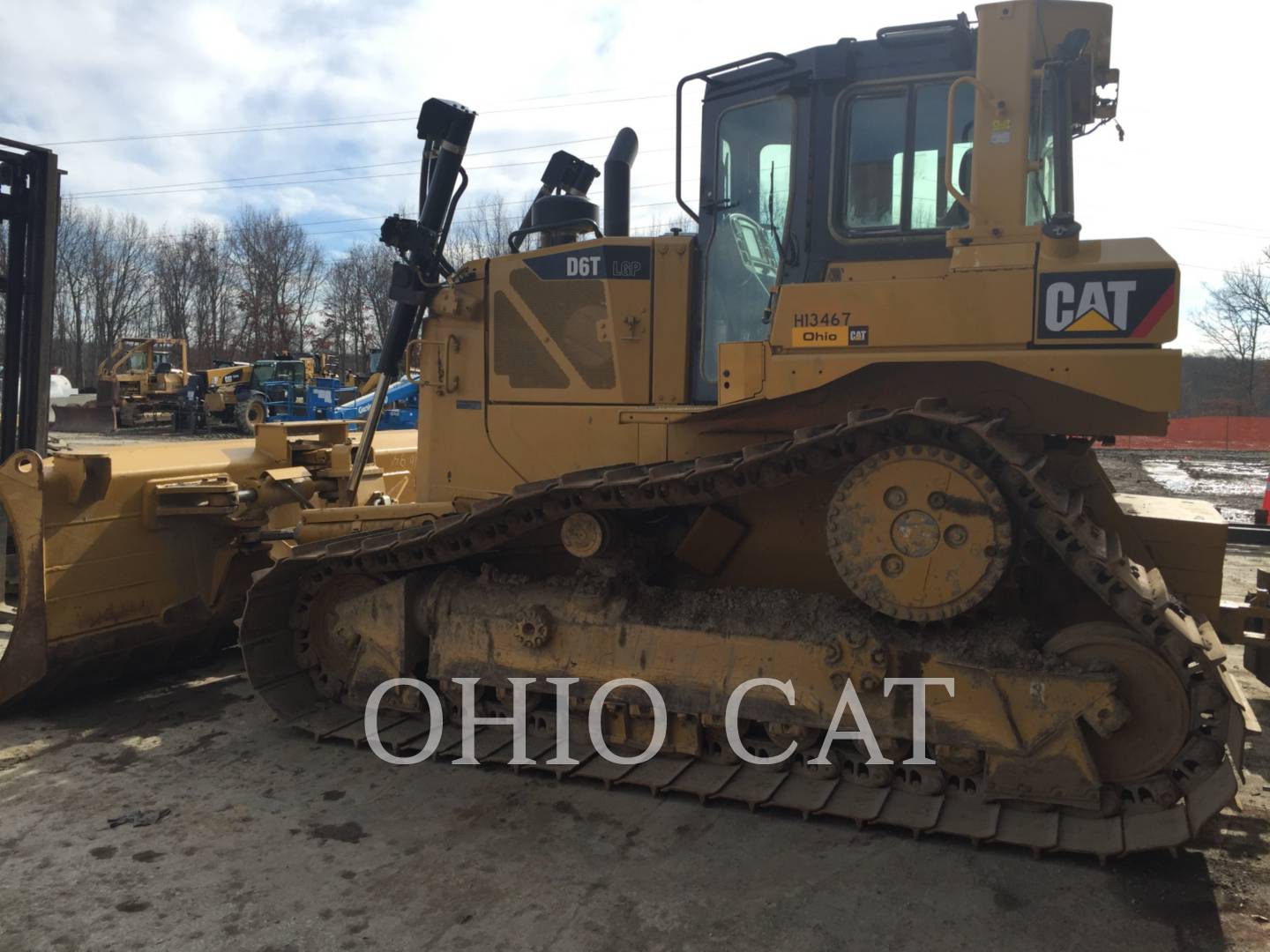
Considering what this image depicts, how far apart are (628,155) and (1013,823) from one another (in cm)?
404

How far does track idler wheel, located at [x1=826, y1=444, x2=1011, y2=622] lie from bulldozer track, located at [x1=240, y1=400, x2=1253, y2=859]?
12cm

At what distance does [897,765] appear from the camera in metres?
4.15

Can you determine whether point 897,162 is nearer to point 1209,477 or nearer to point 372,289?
point 1209,477

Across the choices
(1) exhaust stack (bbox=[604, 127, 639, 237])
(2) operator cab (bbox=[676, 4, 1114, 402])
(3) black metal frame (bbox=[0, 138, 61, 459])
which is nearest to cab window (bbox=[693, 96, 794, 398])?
(2) operator cab (bbox=[676, 4, 1114, 402])

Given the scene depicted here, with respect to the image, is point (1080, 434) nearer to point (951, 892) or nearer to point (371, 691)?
point (951, 892)

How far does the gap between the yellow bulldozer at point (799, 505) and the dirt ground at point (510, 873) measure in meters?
0.20

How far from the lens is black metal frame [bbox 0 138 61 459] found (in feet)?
20.8

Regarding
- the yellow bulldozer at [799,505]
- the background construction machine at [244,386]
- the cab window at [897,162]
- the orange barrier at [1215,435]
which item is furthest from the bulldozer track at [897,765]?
the background construction machine at [244,386]

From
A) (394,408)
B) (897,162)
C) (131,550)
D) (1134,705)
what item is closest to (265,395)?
(394,408)

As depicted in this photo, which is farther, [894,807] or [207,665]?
[207,665]

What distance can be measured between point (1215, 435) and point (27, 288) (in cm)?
2752

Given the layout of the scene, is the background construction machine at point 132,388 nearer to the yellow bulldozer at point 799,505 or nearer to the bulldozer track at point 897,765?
the yellow bulldozer at point 799,505

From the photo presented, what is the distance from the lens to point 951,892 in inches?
138

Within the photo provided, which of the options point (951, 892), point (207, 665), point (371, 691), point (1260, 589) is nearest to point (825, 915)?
point (951, 892)
